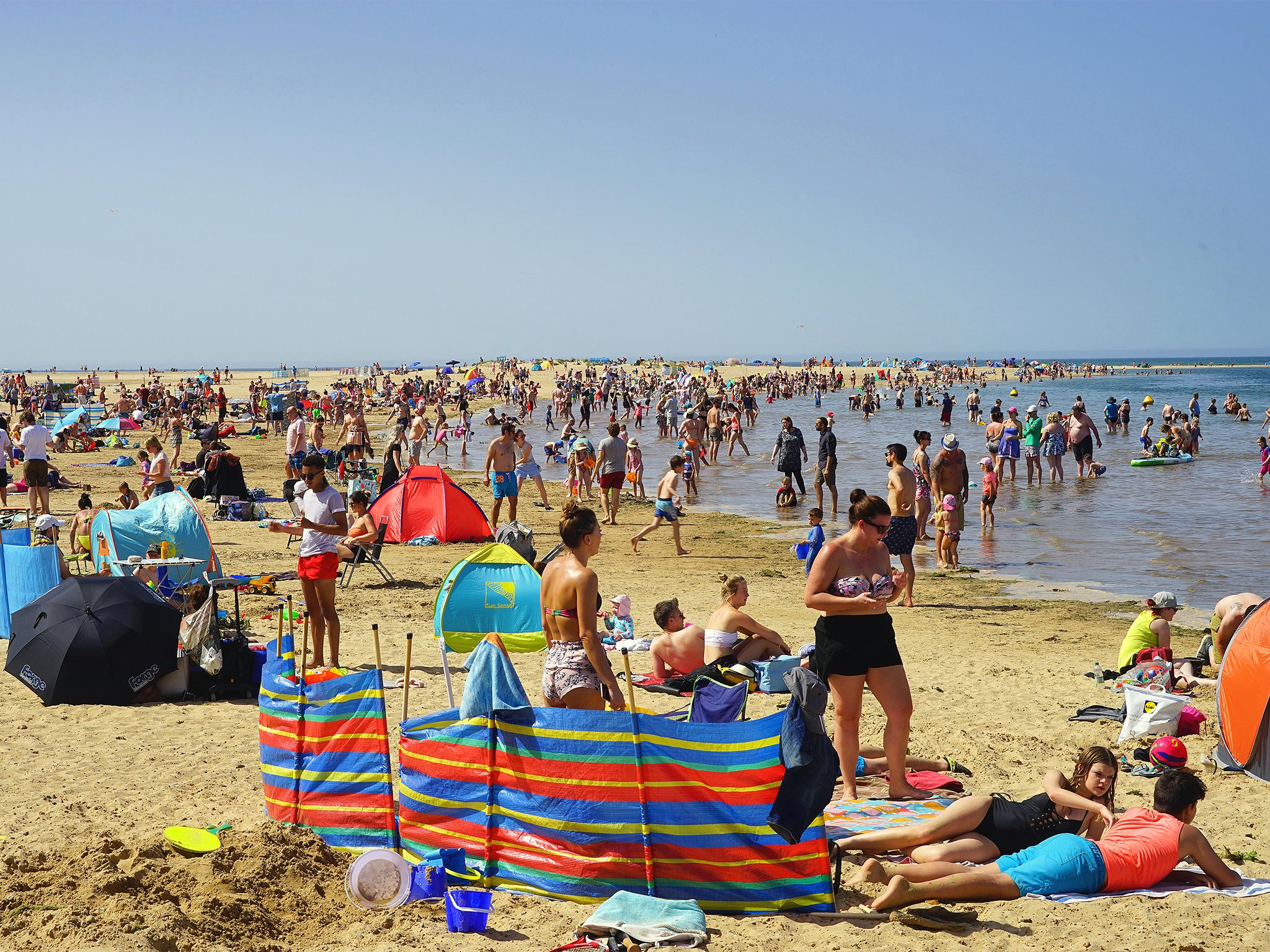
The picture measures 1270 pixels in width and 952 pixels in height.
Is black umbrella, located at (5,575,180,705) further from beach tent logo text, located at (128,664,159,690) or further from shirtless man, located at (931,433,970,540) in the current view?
shirtless man, located at (931,433,970,540)

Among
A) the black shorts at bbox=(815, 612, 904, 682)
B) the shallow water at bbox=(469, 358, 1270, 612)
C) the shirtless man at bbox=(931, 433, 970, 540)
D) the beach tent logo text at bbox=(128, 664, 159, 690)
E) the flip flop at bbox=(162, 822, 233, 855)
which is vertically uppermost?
the shirtless man at bbox=(931, 433, 970, 540)

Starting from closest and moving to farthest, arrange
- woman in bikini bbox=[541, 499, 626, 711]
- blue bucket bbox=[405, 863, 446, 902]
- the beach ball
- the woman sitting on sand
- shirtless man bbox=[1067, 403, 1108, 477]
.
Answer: blue bucket bbox=[405, 863, 446, 902], the woman sitting on sand, woman in bikini bbox=[541, 499, 626, 711], the beach ball, shirtless man bbox=[1067, 403, 1108, 477]

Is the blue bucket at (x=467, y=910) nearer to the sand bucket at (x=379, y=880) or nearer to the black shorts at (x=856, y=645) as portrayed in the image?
the sand bucket at (x=379, y=880)

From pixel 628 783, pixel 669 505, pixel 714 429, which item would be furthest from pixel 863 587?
pixel 714 429

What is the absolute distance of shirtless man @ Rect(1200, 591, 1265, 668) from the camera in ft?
22.5

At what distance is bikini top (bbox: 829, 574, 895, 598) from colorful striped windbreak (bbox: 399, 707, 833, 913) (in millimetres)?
1220

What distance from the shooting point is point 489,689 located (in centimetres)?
443

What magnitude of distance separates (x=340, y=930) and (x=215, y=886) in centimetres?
63

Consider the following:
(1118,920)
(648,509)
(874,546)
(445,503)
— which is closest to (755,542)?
(648,509)

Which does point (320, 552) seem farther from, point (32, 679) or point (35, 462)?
point (35, 462)

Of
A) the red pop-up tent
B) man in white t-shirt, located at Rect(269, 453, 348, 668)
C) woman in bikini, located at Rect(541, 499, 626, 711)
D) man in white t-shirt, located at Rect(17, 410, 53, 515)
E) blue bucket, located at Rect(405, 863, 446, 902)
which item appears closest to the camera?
blue bucket, located at Rect(405, 863, 446, 902)

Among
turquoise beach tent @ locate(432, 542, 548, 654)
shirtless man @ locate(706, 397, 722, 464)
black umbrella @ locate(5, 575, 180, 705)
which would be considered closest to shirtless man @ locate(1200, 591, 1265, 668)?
turquoise beach tent @ locate(432, 542, 548, 654)

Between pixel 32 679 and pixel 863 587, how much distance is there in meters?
5.53

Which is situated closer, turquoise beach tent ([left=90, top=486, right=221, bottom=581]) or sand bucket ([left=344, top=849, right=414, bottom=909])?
sand bucket ([left=344, top=849, right=414, bottom=909])
